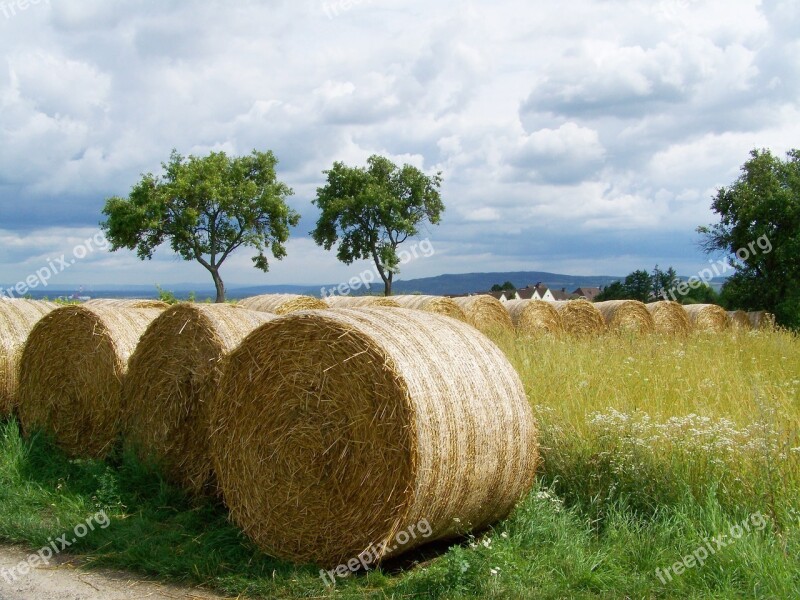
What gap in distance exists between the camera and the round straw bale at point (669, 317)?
21473 millimetres

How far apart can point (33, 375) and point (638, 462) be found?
7.01 m

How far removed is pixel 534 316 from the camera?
18594 millimetres

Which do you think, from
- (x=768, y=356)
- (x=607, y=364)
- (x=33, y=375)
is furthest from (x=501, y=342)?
(x=33, y=375)

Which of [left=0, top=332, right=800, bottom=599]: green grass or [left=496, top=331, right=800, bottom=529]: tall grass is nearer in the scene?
[left=0, top=332, right=800, bottom=599]: green grass

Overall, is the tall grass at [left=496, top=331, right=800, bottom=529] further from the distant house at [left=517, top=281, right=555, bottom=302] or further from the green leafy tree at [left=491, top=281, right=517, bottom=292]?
the green leafy tree at [left=491, top=281, right=517, bottom=292]

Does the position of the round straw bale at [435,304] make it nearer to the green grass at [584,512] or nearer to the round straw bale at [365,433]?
the green grass at [584,512]

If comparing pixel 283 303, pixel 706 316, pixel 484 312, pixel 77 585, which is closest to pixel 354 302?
pixel 283 303

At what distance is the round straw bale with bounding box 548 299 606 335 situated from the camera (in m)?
19.7

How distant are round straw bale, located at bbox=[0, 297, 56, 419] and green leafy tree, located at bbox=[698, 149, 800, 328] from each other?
94.9 feet

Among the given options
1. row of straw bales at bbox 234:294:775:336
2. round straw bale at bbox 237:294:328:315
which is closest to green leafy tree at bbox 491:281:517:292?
row of straw bales at bbox 234:294:775:336

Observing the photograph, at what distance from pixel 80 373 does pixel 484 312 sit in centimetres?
1054

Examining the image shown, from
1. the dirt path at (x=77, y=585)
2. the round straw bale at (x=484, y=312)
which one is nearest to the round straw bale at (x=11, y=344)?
the dirt path at (x=77, y=585)

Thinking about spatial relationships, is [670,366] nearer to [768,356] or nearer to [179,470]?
[768,356]

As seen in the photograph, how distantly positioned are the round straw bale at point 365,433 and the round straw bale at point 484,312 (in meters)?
10.9
